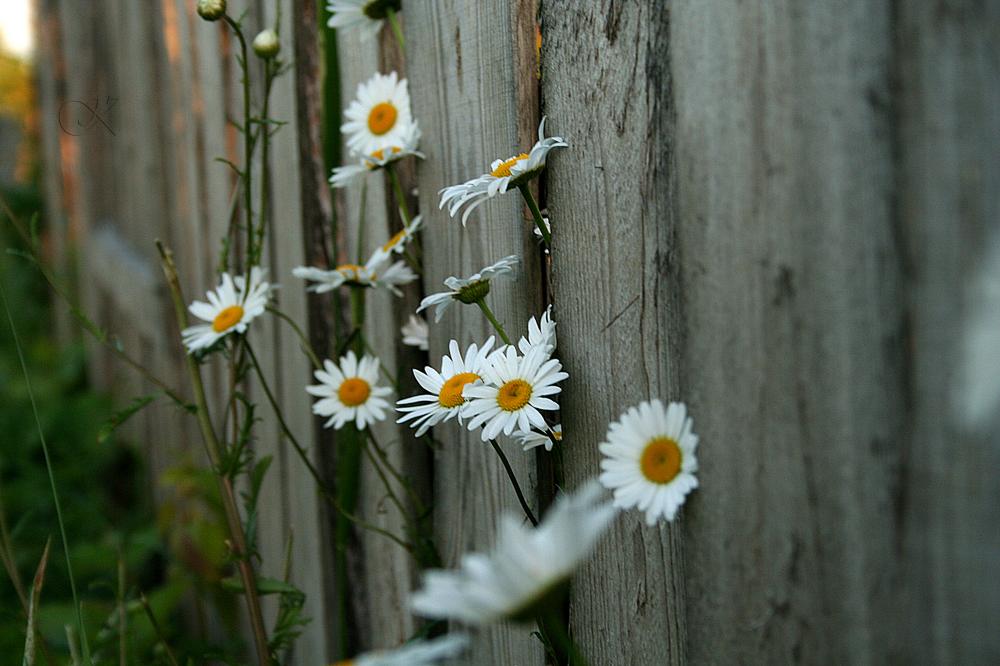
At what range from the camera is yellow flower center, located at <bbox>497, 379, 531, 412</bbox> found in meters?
0.94

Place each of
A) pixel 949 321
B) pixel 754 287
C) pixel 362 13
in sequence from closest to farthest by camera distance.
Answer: pixel 949 321
pixel 754 287
pixel 362 13

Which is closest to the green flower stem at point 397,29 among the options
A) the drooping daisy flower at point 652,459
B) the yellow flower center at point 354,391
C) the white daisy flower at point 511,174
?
the white daisy flower at point 511,174

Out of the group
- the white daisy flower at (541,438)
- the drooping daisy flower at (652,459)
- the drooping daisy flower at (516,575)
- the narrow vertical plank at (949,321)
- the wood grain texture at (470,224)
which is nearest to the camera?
the drooping daisy flower at (516,575)

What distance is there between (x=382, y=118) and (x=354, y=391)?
1.26 ft

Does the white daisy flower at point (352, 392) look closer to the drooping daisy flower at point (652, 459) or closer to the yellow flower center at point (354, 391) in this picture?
the yellow flower center at point (354, 391)

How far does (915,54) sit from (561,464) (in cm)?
57

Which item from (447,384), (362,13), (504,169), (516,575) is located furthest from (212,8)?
(516,575)

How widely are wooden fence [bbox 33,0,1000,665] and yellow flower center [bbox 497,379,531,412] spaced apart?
0.10 m

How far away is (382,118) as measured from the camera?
1.28 meters

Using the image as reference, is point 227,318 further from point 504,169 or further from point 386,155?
point 504,169

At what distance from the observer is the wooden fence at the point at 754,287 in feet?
2.26

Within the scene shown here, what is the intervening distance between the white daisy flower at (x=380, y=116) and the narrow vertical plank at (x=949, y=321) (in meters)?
0.71

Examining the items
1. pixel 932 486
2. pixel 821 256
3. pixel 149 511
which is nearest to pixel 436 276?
pixel 821 256

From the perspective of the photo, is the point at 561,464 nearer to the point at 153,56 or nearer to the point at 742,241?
the point at 742,241
